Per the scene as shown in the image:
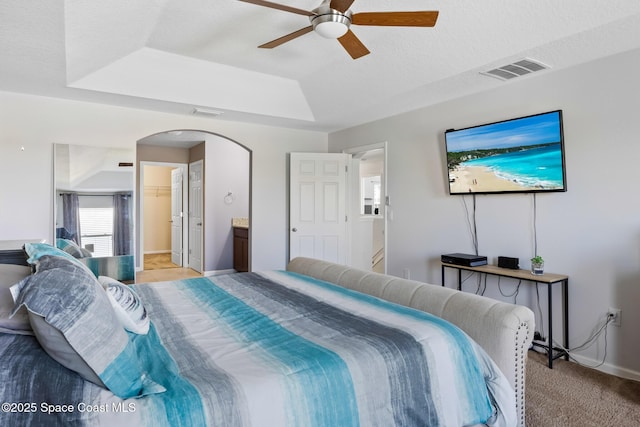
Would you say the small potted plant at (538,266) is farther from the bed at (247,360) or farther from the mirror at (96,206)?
the mirror at (96,206)

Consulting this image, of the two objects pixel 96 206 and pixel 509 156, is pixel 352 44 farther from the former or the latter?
pixel 96 206

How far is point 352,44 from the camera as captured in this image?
2.56m

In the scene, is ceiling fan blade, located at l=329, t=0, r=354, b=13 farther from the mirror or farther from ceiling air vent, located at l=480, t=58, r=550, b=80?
the mirror

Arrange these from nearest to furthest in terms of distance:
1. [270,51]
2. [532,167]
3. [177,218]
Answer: [532,167]
[270,51]
[177,218]

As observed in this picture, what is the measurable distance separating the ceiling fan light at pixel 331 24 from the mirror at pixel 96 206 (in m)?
2.92

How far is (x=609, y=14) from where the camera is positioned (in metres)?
2.34

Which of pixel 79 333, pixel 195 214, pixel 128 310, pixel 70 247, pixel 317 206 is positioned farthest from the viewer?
pixel 195 214

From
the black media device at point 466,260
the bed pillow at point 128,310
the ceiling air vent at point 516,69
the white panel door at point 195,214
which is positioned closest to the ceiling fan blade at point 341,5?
the ceiling air vent at point 516,69

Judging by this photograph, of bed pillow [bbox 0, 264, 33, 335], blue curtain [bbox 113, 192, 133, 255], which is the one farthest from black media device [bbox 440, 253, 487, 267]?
blue curtain [bbox 113, 192, 133, 255]

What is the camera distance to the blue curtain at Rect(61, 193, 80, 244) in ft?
13.1

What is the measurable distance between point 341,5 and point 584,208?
7.83 ft

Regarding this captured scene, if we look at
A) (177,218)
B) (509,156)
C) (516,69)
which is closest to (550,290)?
(509,156)

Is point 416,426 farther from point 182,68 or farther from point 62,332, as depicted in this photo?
point 182,68

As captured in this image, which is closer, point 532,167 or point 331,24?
point 331,24
